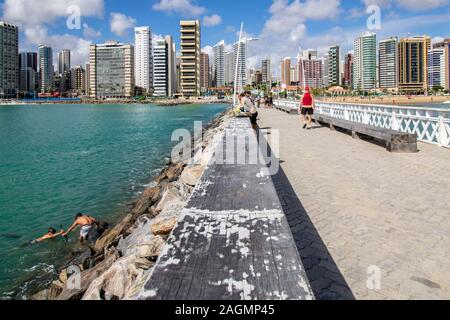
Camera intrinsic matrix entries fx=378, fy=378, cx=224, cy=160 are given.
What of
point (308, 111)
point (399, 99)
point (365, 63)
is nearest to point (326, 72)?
point (365, 63)

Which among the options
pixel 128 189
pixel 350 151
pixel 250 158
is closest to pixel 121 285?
pixel 250 158

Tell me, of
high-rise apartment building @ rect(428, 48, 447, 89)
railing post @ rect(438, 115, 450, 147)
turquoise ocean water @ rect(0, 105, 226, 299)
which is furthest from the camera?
high-rise apartment building @ rect(428, 48, 447, 89)

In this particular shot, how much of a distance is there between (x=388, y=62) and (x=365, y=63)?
12068 mm

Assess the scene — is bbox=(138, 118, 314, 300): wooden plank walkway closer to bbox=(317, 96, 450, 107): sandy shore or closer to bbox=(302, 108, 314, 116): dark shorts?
bbox=(302, 108, 314, 116): dark shorts

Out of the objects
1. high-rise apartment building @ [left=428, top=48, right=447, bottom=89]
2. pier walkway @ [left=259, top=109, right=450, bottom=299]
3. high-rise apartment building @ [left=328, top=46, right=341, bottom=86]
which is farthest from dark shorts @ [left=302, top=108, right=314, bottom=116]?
high-rise apartment building @ [left=428, top=48, right=447, bottom=89]

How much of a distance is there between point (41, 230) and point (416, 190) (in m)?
10.2

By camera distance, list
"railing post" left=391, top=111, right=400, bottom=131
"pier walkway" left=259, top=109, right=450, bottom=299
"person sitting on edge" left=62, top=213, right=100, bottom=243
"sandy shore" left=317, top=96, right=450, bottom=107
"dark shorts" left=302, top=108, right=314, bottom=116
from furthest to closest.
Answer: "sandy shore" left=317, top=96, right=450, bottom=107, "dark shorts" left=302, top=108, right=314, bottom=116, "railing post" left=391, top=111, right=400, bottom=131, "person sitting on edge" left=62, top=213, right=100, bottom=243, "pier walkway" left=259, top=109, right=450, bottom=299

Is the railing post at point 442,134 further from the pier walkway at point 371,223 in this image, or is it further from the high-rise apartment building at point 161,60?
the high-rise apartment building at point 161,60

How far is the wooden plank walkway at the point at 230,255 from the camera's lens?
229cm

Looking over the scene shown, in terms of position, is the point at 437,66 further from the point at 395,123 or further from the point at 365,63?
the point at 395,123

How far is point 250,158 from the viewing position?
20.9 feet

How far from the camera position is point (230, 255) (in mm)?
2771

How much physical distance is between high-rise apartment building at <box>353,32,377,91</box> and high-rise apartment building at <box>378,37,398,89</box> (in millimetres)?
6786

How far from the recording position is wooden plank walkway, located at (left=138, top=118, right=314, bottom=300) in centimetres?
229
